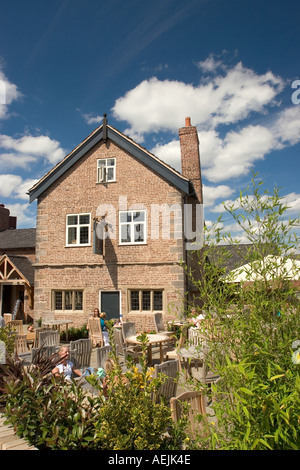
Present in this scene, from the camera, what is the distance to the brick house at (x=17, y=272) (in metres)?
21.0

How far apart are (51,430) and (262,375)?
95.5 inches

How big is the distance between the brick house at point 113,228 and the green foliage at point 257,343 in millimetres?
11708

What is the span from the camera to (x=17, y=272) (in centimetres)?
2105

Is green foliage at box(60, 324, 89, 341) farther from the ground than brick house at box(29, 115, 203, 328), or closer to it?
closer to it

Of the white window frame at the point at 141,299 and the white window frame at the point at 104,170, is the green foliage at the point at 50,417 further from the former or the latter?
the white window frame at the point at 104,170

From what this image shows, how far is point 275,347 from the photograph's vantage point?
241 centimetres

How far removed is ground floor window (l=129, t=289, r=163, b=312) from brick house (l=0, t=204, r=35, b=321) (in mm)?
8185

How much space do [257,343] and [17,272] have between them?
20819 millimetres

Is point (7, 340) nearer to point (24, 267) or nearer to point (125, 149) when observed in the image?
point (125, 149)

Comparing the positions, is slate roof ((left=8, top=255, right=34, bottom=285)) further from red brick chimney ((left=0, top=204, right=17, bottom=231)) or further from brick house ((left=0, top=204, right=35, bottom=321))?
red brick chimney ((left=0, top=204, right=17, bottom=231))

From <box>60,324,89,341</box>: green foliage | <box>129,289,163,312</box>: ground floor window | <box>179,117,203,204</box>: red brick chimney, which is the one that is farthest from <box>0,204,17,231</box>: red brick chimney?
<box>179,117,203,204</box>: red brick chimney

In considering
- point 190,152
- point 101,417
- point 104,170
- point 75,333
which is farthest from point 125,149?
point 101,417

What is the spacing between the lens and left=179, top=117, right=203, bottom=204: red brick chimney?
56.8 feet
